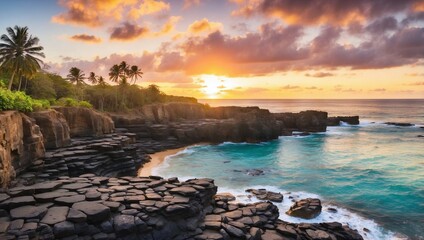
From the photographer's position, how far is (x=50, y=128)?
23.0 m

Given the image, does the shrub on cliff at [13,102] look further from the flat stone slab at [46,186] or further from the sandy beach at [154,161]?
the sandy beach at [154,161]

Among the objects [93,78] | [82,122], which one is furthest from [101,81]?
[82,122]

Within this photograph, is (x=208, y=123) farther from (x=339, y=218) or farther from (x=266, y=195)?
(x=339, y=218)

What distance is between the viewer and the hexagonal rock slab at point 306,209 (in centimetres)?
1819

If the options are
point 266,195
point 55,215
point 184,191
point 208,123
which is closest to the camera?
point 55,215

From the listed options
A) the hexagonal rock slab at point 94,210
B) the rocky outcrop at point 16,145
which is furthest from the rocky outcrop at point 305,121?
the hexagonal rock slab at point 94,210

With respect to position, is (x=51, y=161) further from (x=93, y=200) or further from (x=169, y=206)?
(x=169, y=206)

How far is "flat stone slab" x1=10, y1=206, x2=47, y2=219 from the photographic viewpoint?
11.0 metres

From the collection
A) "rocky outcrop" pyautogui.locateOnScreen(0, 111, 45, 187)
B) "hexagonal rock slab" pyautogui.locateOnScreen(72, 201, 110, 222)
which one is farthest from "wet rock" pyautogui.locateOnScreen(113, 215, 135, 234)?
"rocky outcrop" pyautogui.locateOnScreen(0, 111, 45, 187)

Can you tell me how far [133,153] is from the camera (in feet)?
98.0

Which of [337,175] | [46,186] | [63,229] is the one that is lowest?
[337,175]

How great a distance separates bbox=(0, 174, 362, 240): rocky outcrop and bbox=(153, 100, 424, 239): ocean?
4.31m

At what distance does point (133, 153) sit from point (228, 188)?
35.3 feet

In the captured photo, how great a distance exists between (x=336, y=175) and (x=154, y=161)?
19.5 metres
